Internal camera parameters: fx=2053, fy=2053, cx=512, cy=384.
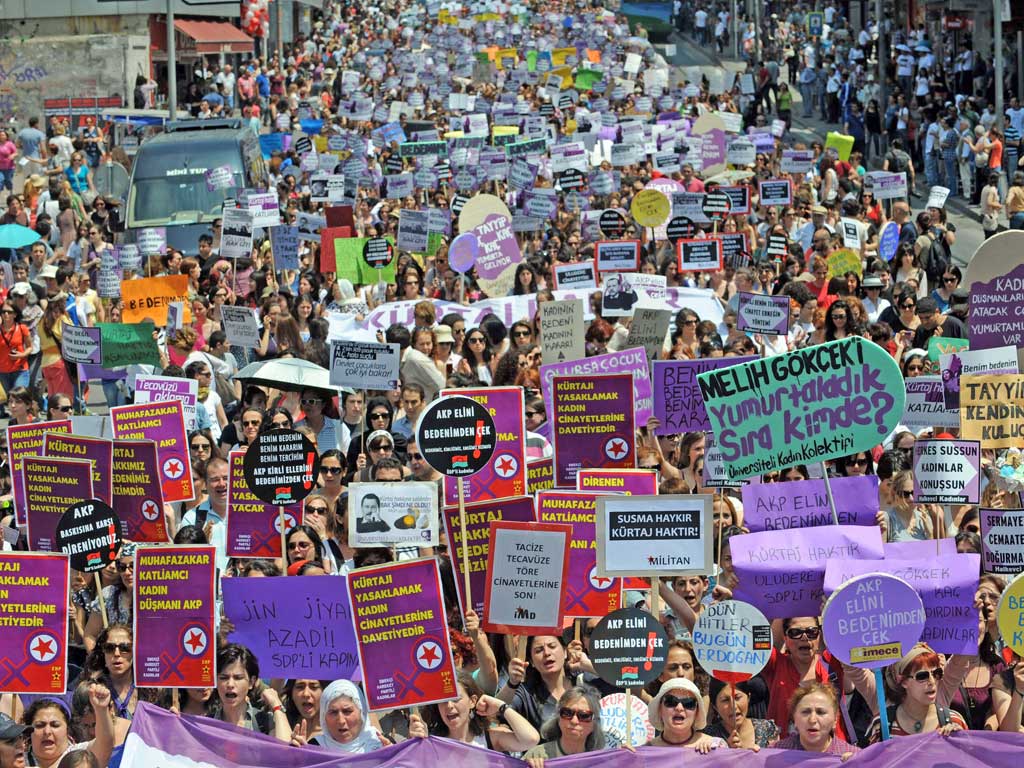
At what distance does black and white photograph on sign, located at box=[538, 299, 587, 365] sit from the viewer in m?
13.9

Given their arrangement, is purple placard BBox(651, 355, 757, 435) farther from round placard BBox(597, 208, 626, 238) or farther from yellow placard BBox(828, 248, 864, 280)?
round placard BBox(597, 208, 626, 238)

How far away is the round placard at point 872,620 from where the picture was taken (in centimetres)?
785

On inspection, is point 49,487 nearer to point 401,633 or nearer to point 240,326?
point 401,633

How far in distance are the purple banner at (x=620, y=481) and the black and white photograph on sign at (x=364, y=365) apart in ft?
9.85

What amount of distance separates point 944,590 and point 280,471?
3301mm

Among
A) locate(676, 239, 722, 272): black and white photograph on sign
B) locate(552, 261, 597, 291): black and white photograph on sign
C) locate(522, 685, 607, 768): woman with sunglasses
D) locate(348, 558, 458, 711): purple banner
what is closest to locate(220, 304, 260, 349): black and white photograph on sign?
locate(552, 261, 597, 291): black and white photograph on sign

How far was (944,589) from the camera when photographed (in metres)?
8.37

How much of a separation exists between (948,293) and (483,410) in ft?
23.2

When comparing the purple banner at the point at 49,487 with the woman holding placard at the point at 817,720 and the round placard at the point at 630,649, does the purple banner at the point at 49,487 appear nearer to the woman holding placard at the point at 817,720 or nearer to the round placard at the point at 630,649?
the round placard at the point at 630,649

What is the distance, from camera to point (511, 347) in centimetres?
1403

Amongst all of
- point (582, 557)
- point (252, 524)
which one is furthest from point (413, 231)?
point (582, 557)

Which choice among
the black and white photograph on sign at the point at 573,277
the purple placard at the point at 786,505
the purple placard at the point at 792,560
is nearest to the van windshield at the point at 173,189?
the black and white photograph on sign at the point at 573,277

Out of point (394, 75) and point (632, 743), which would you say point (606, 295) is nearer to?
point (632, 743)

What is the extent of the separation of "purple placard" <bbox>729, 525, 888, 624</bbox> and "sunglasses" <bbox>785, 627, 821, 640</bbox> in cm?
14
